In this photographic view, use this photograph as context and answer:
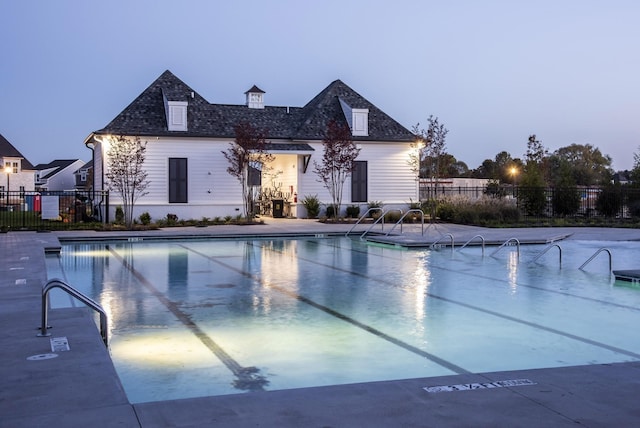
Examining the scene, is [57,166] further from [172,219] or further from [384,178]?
[384,178]

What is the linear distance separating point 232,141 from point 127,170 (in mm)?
4941

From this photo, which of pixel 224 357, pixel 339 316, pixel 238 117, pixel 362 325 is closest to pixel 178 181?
pixel 238 117

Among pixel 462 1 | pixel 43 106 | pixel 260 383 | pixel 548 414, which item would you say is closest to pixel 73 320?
pixel 260 383

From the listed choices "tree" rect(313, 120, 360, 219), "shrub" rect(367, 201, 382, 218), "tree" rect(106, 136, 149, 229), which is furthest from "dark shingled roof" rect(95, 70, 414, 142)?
"shrub" rect(367, 201, 382, 218)

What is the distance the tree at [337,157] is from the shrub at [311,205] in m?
0.75

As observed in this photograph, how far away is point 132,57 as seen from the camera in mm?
34188

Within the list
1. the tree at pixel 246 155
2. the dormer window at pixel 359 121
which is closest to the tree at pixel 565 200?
the dormer window at pixel 359 121

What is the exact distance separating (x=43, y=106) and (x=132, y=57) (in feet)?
41.7

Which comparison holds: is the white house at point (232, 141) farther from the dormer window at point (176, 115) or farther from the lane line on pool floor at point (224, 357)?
the lane line on pool floor at point (224, 357)

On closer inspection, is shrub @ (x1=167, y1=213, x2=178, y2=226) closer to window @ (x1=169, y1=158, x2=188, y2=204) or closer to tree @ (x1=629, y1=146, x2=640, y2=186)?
window @ (x1=169, y1=158, x2=188, y2=204)

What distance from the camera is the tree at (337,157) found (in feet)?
93.6

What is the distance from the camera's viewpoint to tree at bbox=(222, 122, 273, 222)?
89.2ft

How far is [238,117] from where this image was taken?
101 ft

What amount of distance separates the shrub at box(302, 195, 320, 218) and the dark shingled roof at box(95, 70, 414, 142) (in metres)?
2.73
